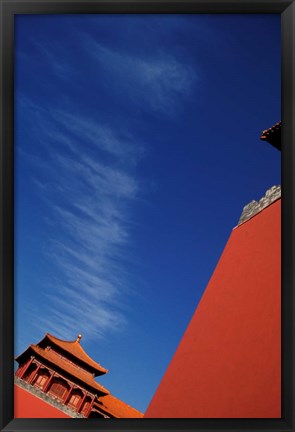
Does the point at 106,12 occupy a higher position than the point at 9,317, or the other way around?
the point at 106,12

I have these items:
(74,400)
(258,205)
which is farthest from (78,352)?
(258,205)

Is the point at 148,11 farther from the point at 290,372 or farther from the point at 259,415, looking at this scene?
the point at 259,415

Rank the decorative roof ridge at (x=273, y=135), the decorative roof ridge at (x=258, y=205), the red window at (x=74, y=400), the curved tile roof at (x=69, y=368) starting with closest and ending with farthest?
1. the decorative roof ridge at (x=273, y=135)
2. the decorative roof ridge at (x=258, y=205)
3. the red window at (x=74, y=400)
4. the curved tile roof at (x=69, y=368)

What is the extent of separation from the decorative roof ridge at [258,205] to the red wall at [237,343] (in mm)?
55

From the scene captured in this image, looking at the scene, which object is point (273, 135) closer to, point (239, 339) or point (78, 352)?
point (239, 339)

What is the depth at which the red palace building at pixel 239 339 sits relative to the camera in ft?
6.22

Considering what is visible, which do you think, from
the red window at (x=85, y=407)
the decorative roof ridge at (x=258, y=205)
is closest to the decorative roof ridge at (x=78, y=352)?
the red window at (x=85, y=407)

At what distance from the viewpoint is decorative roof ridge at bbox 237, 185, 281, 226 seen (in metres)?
2.58

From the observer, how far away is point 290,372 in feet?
5.53

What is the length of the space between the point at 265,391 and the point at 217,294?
1232mm

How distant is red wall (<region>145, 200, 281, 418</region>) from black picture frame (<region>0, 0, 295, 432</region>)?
10 centimetres

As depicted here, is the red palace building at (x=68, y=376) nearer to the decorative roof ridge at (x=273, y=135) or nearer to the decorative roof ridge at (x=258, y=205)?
the decorative roof ridge at (x=258, y=205)

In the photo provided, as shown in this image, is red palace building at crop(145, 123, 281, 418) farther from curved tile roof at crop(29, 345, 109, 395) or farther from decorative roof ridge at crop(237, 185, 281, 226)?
curved tile roof at crop(29, 345, 109, 395)

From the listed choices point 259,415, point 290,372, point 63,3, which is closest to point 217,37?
point 63,3
